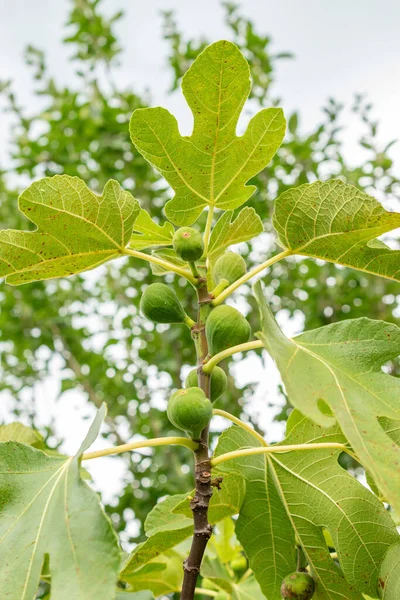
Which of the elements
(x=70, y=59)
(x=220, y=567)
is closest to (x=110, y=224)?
(x=220, y=567)

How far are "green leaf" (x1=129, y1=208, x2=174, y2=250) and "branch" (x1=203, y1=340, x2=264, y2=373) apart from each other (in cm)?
36

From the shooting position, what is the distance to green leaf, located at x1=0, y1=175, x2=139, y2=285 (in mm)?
1155

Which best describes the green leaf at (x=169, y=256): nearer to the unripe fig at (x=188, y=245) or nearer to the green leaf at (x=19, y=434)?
the unripe fig at (x=188, y=245)

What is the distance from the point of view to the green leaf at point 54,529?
0.87 m

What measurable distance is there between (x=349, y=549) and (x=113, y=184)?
842 mm

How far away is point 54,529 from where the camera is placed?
3.16ft

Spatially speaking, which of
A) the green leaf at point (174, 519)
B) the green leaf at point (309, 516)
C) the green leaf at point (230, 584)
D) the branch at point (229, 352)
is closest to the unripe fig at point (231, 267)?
the branch at point (229, 352)

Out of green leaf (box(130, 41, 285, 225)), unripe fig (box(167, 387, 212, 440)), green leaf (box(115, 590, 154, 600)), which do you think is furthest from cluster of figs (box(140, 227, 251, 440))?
green leaf (box(115, 590, 154, 600))

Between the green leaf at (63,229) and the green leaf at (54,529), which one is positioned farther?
the green leaf at (63,229)

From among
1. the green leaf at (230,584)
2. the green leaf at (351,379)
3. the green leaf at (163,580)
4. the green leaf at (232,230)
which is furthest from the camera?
the green leaf at (163,580)

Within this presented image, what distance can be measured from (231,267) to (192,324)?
0.15 meters

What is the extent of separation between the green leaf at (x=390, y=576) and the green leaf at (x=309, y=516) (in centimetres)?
6

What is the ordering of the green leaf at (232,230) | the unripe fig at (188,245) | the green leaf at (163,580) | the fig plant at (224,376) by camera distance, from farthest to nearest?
the green leaf at (163,580)
the green leaf at (232,230)
the unripe fig at (188,245)
the fig plant at (224,376)

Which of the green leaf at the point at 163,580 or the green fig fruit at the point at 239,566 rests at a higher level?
the green leaf at the point at 163,580
